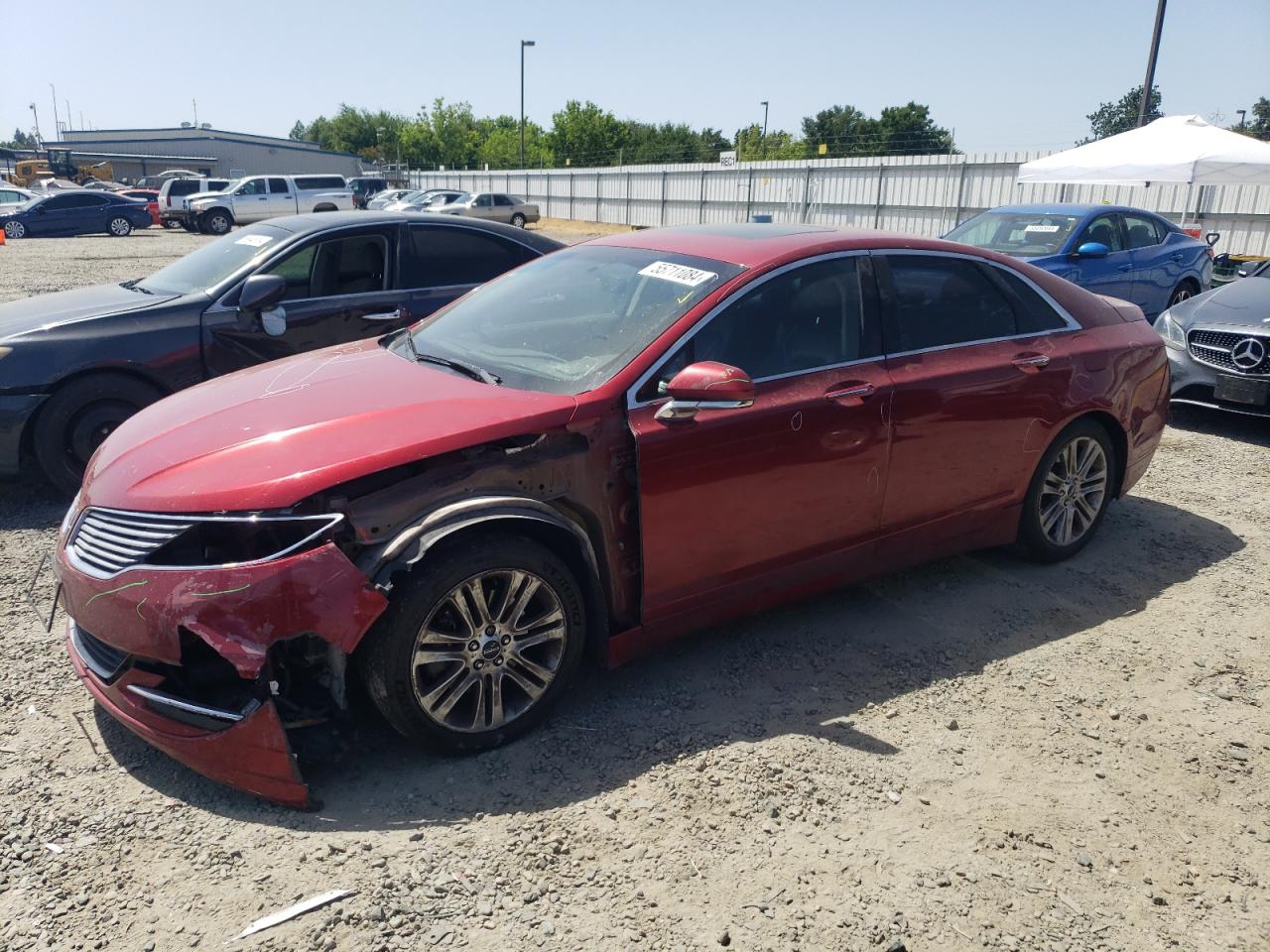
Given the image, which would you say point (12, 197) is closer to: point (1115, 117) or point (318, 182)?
point (318, 182)

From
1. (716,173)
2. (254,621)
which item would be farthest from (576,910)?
(716,173)

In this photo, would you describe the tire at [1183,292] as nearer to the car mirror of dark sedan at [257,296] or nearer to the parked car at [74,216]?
the car mirror of dark sedan at [257,296]

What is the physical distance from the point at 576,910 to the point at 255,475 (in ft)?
5.18

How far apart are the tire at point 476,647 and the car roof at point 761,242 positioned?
1528 millimetres

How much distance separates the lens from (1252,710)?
357 centimetres

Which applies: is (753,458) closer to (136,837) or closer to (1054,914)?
(1054,914)

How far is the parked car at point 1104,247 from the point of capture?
33.6ft

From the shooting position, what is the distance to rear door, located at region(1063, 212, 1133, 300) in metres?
10.2

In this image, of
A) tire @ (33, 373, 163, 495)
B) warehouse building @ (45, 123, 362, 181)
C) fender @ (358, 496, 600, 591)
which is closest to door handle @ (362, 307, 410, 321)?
tire @ (33, 373, 163, 495)

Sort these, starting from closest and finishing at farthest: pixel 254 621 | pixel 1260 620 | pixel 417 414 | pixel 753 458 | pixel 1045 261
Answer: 1. pixel 254 621
2. pixel 417 414
3. pixel 753 458
4. pixel 1260 620
5. pixel 1045 261

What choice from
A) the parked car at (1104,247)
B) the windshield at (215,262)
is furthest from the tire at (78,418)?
the parked car at (1104,247)

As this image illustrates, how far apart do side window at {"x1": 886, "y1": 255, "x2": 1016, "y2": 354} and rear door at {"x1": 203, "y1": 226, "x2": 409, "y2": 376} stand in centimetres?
349

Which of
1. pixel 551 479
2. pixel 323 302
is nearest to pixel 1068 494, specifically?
pixel 551 479

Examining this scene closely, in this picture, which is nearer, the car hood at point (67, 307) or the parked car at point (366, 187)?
the car hood at point (67, 307)
